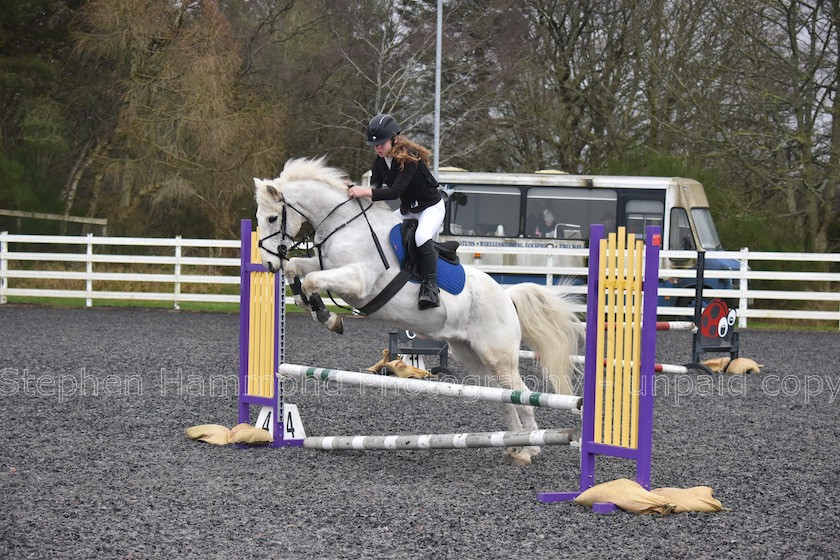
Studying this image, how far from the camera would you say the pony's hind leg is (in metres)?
5.86

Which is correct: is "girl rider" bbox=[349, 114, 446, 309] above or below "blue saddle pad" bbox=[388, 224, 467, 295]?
above

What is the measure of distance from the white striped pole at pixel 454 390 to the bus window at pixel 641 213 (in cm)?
1200

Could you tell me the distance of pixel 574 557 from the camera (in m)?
3.84

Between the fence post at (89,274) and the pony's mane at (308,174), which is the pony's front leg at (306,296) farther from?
the fence post at (89,274)

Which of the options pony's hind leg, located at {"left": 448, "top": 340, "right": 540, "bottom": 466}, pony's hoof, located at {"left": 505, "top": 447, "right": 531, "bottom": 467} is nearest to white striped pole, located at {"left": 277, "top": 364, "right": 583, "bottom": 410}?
pony's hind leg, located at {"left": 448, "top": 340, "right": 540, "bottom": 466}

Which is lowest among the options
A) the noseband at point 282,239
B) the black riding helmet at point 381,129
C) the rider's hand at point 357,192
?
the noseband at point 282,239

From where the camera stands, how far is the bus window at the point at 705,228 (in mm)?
16750

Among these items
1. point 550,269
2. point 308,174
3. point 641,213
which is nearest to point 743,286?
point 641,213

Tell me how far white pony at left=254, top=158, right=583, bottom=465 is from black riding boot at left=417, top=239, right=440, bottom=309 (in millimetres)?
93

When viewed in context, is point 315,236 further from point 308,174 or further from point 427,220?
point 427,220

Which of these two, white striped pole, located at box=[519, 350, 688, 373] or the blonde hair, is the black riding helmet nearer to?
the blonde hair

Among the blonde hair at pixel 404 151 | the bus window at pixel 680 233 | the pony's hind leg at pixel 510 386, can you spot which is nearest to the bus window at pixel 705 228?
the bus window at pixel 680 233

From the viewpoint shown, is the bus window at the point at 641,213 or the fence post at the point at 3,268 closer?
the fence post at the point at 3,268

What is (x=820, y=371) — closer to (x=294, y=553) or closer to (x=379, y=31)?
(x=294, y=553)
